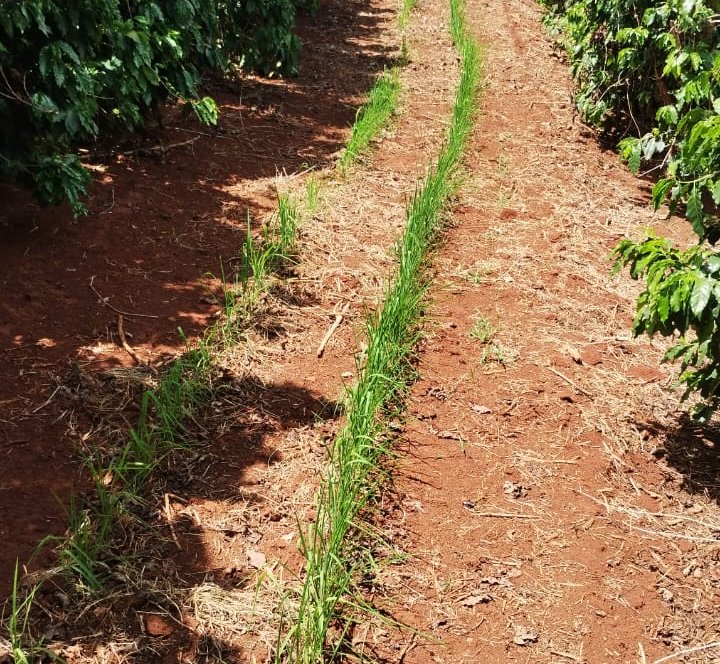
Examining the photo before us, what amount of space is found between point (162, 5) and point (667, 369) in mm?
3726

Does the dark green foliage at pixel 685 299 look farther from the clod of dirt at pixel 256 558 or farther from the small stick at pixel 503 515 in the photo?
the clod of dirt at pixel 256 558

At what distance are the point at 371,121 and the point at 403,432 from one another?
124 inches

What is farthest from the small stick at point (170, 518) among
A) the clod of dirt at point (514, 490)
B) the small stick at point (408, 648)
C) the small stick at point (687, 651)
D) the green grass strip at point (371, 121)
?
the green grass strip at point (371, 121)

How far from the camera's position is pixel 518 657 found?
202cm

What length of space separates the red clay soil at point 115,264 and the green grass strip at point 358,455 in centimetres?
85

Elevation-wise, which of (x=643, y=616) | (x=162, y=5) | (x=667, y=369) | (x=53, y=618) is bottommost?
(x=53, y=618)

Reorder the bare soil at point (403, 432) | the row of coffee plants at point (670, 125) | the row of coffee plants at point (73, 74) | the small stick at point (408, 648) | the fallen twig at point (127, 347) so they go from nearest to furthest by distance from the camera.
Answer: the small stick at point (408, 648)
the bare soil at point (403, 432)
the row of coffee plants at point (670, 125)
the fallen twig at point (127, 347)
the row of coffee plants at point (73, 74)

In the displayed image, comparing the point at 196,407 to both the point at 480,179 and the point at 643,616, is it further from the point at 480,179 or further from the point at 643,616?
the point at 480,179

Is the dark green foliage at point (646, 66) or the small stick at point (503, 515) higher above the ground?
the dark green foliage at point (646, 66)

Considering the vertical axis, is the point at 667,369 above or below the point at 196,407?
above

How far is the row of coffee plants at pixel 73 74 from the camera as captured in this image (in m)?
3.13

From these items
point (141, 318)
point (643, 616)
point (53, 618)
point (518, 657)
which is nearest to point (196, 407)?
point (141, 318)

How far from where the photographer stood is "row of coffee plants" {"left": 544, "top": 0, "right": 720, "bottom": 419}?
2375mm

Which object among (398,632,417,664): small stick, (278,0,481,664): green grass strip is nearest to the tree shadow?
(278,0,481,664): green grass strip
